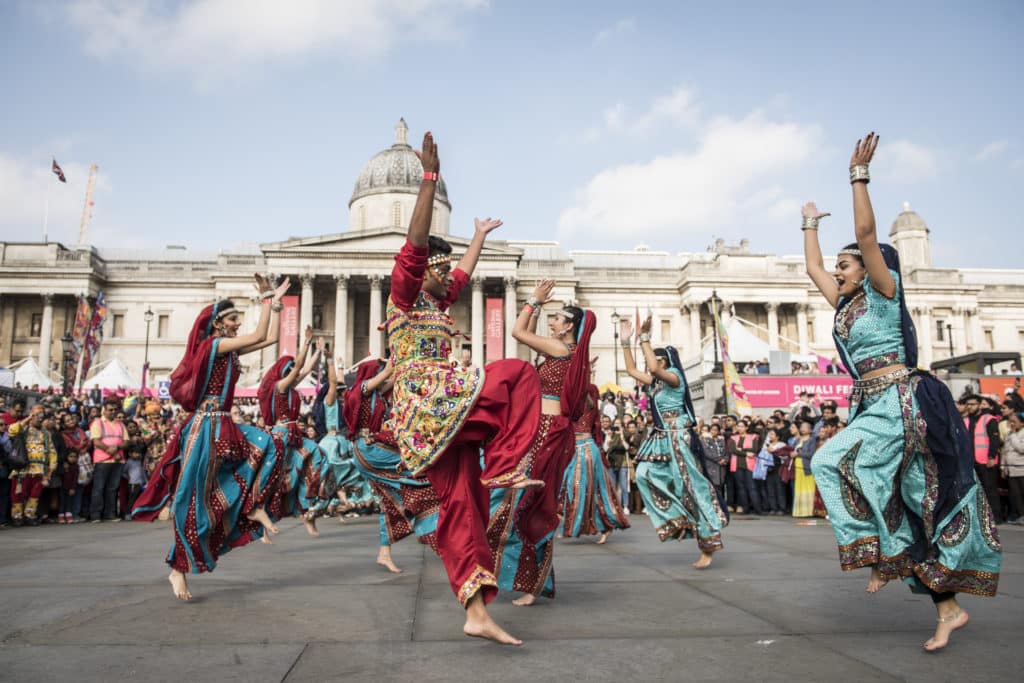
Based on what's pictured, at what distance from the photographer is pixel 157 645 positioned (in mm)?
3713

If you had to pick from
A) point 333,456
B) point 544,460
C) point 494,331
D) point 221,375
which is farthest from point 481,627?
point 494,331

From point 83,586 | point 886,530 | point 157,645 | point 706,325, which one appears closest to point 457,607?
point 157,645

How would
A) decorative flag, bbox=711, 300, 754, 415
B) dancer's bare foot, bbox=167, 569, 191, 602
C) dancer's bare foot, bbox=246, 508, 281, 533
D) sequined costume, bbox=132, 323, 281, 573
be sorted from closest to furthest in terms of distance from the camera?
1. dancer's bare foot, bbox=167, 569, 191, 602
2. sequined costume, bbox=132, 323, 281, 573
3. dancer's bare foot, bbox=246, 508, 281, 533
4. decorative flag, bbox=711, 300, 754, 415

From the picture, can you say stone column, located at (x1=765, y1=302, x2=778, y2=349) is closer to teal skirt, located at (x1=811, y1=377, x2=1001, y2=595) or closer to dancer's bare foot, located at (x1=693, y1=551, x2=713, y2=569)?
dancer's bare foot, located at (x1=693, y1=551, x2=713, y2=569)

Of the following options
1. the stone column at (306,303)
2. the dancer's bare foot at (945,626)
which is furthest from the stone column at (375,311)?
the dancer's bare foot at (945,626)

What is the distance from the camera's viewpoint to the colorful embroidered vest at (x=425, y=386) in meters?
3.83

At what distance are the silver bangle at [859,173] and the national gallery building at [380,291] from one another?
1684 inches

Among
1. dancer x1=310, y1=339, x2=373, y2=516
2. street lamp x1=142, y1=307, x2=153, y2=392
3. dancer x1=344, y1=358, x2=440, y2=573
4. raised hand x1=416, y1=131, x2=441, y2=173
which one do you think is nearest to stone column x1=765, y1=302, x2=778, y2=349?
street lamp x1=142, y1=307, x2=153, y2=392

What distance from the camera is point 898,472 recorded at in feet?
13.0

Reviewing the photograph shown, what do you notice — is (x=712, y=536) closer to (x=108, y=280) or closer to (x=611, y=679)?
(x=611, y=679)

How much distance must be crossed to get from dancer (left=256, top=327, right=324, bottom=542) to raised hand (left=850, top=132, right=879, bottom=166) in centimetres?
588

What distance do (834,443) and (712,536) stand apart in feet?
9.67

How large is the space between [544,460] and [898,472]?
232cm

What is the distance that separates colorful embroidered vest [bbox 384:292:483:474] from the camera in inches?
151
